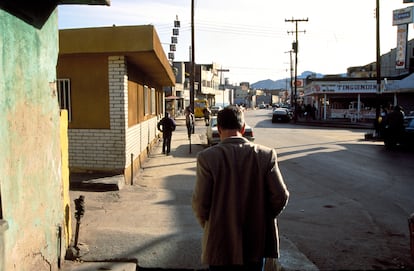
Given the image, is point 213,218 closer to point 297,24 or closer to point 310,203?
point 310,203

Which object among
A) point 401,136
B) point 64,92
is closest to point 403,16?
point 401,136

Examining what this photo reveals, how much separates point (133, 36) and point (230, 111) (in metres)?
6.01

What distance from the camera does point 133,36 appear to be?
8.65 metres

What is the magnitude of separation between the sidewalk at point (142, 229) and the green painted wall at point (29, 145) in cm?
72

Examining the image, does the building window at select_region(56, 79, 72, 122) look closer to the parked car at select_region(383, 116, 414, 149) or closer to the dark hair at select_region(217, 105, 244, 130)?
the dark hair at select_region(217, 105, 244, 130)

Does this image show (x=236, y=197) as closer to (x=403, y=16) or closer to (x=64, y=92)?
(x=64, y=92)

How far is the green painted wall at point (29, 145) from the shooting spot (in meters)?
3.31

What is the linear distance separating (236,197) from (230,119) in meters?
0.55

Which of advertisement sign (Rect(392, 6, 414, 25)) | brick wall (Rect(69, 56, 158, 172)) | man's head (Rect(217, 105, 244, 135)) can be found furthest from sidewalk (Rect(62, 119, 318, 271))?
advertisement sign (Rect(392, 6, 414, 25))

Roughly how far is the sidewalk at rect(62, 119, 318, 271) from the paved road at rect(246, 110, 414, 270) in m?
0.67

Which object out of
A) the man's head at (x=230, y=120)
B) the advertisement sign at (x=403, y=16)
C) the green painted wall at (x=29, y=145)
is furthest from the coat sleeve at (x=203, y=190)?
the advertisement sign at (x=403, y=16)

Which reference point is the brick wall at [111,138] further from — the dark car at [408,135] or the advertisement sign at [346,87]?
the advertisement sign at [346,87]

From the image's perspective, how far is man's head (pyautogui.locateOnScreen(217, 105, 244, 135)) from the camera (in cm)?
312

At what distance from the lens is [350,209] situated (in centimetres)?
798
